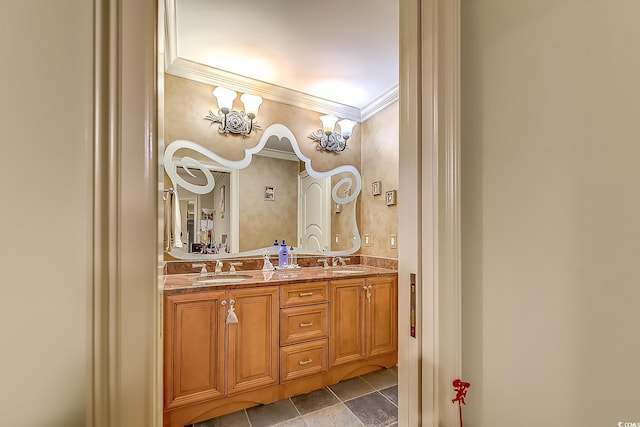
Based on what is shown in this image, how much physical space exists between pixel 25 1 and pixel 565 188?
3.61 ft

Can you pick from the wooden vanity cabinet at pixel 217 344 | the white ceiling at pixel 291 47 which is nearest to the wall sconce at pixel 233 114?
the white ceiling at pixel 291 47

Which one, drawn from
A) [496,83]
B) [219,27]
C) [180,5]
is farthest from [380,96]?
[496,83]

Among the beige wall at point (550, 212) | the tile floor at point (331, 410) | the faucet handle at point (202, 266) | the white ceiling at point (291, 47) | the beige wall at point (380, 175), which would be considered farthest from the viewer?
the beige wall at point (380, 175)

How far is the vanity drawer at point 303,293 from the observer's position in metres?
2.02

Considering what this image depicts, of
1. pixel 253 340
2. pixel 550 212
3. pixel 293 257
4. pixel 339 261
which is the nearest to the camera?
pixel 550 212

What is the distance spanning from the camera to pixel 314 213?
288cm

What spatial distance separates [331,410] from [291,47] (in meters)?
2.65

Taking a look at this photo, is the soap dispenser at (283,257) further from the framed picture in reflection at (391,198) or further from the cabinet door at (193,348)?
the framed picture in reflection at (391,198)

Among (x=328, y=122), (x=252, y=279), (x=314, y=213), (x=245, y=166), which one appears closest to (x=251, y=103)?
(x=245, y=166)

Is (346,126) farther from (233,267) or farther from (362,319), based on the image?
(362,319)

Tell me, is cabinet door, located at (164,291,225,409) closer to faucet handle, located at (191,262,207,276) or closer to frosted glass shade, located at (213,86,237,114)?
faucet handle, located at (191,262,207,276)

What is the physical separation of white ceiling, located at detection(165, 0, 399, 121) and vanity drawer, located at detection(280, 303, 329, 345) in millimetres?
1959

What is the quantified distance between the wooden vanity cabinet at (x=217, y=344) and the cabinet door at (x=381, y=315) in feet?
2.80

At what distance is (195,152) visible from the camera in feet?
7.66
